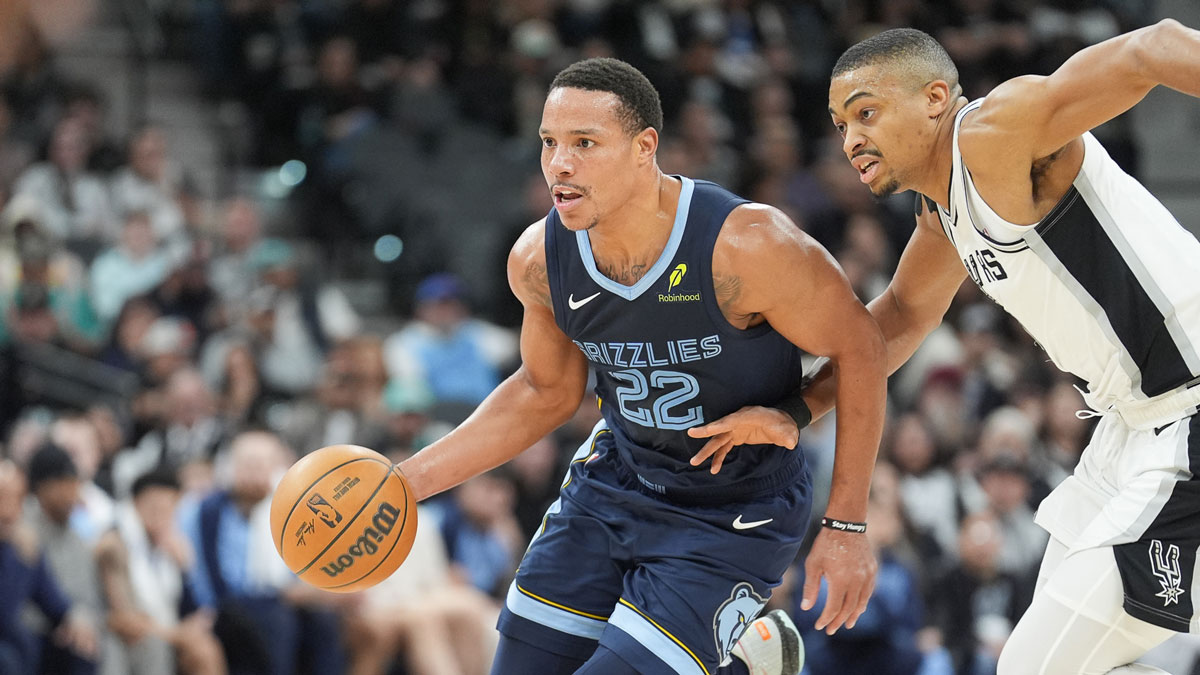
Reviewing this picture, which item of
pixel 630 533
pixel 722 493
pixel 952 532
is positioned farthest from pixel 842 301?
pixel 952 532

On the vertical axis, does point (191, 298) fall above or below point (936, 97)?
below

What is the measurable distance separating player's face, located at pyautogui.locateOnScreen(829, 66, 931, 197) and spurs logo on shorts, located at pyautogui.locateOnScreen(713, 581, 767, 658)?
124 centimetres

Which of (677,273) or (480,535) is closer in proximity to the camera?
(677,273)

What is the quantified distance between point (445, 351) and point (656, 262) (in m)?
5.93

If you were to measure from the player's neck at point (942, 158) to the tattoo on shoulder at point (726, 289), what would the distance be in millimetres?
575

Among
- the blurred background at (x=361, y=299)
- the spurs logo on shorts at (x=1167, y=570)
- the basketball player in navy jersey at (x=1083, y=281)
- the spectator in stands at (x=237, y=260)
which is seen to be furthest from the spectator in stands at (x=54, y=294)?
the spurs logo on shorts at (x=1167, y=570)

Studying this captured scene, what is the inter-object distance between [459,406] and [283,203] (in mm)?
3180

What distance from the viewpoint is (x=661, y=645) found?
12.8 feet

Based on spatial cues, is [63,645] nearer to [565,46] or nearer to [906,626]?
[906,626]

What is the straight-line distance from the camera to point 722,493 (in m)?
4.15

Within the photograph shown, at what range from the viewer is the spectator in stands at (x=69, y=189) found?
32.8 ft

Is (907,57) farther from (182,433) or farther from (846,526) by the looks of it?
(182,433)

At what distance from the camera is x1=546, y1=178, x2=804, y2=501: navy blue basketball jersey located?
3.96 m

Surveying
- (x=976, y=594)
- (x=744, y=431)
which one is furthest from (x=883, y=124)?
(x=976, y=594)
